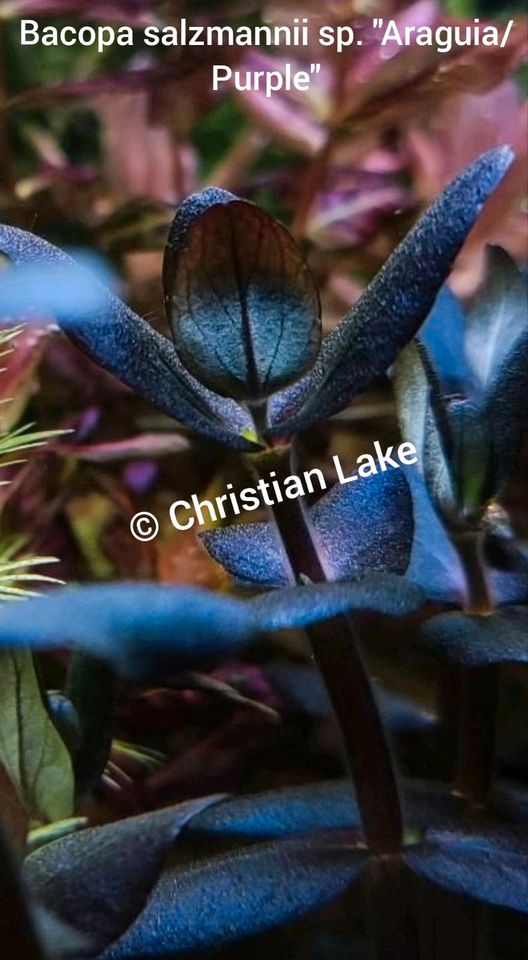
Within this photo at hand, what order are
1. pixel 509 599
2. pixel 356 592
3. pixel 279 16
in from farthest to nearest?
1. pixel 279 16
2. pixel 509 599
3. pixel 356 592

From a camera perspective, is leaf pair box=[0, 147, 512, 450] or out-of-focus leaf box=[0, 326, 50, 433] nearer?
leaf pair box=[0, 147, 512, 450]

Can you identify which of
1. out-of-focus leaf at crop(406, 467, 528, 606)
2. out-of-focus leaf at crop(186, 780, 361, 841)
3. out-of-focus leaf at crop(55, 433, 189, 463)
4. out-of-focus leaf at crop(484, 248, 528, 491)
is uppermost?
out-of-focus leaf at crop(55, 433, 189, 463)

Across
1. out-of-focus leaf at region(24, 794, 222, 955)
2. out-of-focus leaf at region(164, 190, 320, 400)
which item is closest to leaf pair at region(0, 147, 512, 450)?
out-of-focus leaf at region(164, 190, 320, 400)

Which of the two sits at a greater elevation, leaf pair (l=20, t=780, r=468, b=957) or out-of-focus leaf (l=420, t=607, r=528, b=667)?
out-of-focus leaf (l=420, t=607, r=528, b=667)

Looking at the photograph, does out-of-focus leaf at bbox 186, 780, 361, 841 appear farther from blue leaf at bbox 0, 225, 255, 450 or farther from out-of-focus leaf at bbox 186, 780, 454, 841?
blue leaf at bbox 0, 225, 255, 450

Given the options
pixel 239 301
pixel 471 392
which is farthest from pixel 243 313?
pixel 471 392

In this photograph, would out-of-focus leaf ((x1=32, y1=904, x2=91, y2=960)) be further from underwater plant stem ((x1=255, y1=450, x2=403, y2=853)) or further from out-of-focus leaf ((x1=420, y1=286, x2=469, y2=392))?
out-of-focus leaf ((x1=420, y1=286, x2=469, y2=392))

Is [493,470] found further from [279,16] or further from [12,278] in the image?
[279,16]

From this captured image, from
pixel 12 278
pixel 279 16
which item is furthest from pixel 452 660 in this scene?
pixel 279 16
